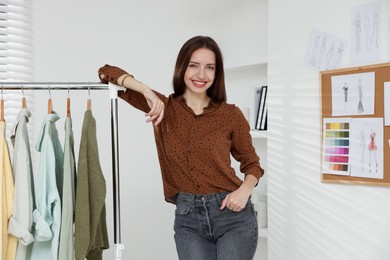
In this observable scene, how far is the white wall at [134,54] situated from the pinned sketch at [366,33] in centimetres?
72

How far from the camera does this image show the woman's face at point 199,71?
2080 mm

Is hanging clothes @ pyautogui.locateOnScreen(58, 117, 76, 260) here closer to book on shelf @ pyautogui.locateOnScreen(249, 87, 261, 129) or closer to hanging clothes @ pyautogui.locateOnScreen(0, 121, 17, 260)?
hanging clothes @ pyautogui.locateOnScreen(0, 121, 17, 260)

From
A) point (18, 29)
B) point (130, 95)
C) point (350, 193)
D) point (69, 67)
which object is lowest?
point (350, 193)

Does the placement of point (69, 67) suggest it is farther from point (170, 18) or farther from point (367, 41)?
point (367, 41)

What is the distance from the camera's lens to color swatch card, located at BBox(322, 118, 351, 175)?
2.69 meters

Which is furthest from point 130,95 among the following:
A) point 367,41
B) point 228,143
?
point 367,41

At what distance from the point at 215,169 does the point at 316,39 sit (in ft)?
3.70

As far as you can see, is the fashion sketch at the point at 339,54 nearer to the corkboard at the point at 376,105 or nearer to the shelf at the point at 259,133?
the corkboard at the point at 376,105

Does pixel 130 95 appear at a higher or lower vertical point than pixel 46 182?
higher

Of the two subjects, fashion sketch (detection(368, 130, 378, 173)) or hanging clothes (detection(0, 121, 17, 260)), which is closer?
hanging clothes (detection(0, 121, 17, 260))

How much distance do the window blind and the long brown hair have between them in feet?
4.37

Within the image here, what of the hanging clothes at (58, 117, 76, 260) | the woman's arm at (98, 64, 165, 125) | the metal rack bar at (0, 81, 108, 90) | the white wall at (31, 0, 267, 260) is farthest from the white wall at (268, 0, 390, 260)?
the hanging clothes at (58, 117, 76, 260)

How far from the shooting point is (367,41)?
8.46 ft

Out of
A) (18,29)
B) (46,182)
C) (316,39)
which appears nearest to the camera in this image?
(46,182)
